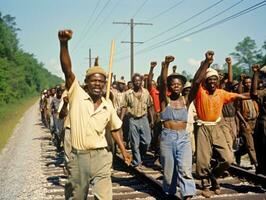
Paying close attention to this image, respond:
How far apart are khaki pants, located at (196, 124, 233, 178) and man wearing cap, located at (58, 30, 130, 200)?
2402 mm

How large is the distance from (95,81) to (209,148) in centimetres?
277

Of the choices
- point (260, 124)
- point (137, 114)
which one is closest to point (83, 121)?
point (260, 124)

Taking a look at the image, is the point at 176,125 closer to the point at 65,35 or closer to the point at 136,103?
the point at 65,35

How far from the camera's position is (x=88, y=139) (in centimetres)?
496

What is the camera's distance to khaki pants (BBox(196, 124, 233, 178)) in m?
7.12

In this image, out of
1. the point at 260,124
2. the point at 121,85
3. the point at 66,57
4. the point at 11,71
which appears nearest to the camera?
the point at 66,57

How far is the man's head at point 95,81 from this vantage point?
5145 millimetres

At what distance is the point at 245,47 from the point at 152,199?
378ft

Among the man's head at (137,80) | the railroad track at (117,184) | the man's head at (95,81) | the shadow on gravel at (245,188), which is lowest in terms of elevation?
the railroad track at (117,184)

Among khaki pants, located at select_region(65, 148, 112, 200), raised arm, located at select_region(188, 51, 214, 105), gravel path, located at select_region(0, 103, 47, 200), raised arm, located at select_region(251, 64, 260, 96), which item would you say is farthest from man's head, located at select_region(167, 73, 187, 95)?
gravel path, located at select_region(0, 103, 47, 200)

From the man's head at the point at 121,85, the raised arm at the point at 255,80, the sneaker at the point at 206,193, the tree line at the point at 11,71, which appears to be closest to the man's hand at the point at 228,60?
the raised arm at the point at 255,80

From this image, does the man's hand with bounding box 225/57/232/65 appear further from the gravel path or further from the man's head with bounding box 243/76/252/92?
the gravel path

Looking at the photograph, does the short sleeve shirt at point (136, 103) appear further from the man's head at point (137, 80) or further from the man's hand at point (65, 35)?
the man's hand at point (65, 35)

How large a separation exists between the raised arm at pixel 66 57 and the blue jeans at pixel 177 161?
2.10 m
